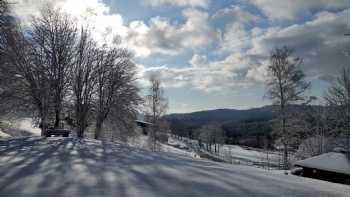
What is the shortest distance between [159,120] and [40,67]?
57.2 ft

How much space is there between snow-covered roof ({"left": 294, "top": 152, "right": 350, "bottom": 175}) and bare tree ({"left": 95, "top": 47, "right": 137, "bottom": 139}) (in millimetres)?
15117

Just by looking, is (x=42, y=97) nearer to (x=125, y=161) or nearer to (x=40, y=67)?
(x=40, y=67)

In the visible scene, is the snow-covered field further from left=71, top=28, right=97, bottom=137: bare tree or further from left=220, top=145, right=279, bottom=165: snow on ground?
left=220, top=145, right=279, bottom=165: snow on ground

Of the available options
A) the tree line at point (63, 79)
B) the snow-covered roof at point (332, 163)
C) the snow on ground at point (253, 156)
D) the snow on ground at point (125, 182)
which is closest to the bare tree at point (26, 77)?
the tree line at point (63, 79)

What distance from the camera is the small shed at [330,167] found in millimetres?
9250

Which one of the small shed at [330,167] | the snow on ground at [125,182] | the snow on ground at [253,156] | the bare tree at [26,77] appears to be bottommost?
the snow on ground at [253,156]

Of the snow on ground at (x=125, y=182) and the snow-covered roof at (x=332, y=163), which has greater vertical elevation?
the snow on ground at (x=125, y=182)

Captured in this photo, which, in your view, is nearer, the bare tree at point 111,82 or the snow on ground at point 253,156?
the bare tree at point 111,82

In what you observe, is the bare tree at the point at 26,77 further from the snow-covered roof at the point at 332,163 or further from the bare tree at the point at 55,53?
the snow-covered roof at the point at 332,163

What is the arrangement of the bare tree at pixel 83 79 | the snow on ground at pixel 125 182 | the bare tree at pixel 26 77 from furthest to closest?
the bare tree at pixel 83 79
the bare tree at pixel 26 77
the snow on ground at pixel 125 182

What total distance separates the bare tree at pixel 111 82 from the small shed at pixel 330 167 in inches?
589

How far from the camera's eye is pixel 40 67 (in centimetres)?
1903

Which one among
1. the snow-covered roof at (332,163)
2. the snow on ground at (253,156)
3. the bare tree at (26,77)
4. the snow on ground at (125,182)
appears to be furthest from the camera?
the snow on ground at (253,156)

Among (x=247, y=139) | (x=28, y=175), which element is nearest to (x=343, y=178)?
(x=28, y=175)
